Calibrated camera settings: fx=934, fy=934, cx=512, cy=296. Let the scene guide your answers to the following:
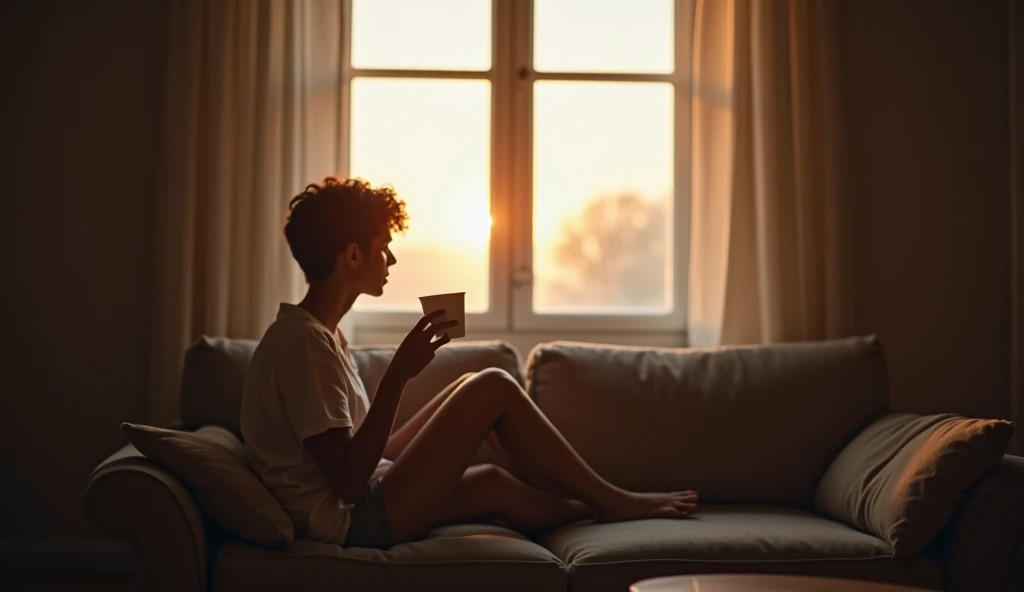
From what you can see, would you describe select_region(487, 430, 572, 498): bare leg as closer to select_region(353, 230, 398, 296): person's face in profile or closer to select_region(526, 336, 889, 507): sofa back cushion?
select_region(526, 336, 889, 507): sofa back cushion

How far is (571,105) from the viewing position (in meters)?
3.37

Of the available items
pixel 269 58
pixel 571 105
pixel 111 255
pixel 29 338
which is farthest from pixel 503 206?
pixel 29 338

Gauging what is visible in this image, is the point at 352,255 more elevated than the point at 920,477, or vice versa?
the point at 352,255

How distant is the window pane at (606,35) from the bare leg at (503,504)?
1666 mm

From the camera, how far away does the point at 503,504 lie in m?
2.30

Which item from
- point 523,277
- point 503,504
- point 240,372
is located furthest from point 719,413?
point 240,372

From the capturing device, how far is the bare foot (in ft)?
7.54

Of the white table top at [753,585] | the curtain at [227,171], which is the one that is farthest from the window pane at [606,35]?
the white table top at [753,585]

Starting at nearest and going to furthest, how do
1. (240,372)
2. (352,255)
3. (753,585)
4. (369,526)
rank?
(753,585), (369,526), (352,255), (240,372)

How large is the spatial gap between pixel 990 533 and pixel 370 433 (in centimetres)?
134

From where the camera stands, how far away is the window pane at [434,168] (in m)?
3.32

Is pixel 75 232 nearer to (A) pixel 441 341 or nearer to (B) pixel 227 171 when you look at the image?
(B) pixel 227 171

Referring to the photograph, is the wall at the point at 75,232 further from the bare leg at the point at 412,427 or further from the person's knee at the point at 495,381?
the person's knee at the point at 495,381

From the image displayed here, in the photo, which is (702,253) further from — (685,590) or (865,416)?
(685,590)
